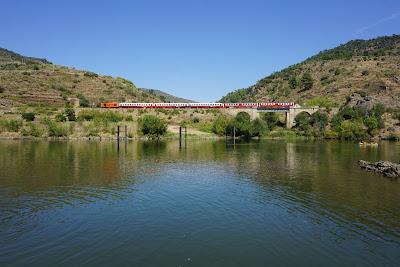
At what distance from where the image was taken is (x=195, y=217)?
79.3 ft

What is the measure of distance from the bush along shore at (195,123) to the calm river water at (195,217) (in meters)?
57.5

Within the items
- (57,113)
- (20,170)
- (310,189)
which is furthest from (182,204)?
(57,113)

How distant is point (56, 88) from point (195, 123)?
62.8 metres

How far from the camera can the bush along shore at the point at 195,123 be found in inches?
3868

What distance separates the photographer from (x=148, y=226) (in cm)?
2206

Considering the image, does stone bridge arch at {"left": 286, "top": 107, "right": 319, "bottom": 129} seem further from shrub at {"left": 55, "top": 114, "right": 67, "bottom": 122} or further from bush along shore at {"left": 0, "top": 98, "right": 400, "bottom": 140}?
shrub at {"left": 55, "top": 114, "right": 67, "bottom": 122}

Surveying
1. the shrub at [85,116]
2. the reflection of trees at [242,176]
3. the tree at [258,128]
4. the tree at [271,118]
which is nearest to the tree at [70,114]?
the shrub at [85,116]

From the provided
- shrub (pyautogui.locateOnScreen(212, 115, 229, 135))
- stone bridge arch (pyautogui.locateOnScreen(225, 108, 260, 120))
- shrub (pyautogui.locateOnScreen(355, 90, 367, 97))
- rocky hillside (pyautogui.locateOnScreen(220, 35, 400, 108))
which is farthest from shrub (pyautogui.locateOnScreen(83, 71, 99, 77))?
shrub (pyautogui.locateOnScreen(355, 90, 367, 97))

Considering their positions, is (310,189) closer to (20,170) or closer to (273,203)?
(273,203)

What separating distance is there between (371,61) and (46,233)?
190 metres

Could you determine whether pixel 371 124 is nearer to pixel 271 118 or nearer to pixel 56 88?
pixel 271 118

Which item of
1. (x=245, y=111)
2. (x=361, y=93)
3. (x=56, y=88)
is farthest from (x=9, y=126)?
(x=361, y=93)

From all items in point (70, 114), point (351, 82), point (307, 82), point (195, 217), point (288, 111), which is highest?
point (307, 82)

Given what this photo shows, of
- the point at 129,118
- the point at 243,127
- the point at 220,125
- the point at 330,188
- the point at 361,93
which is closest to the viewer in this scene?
the point at 330,188
